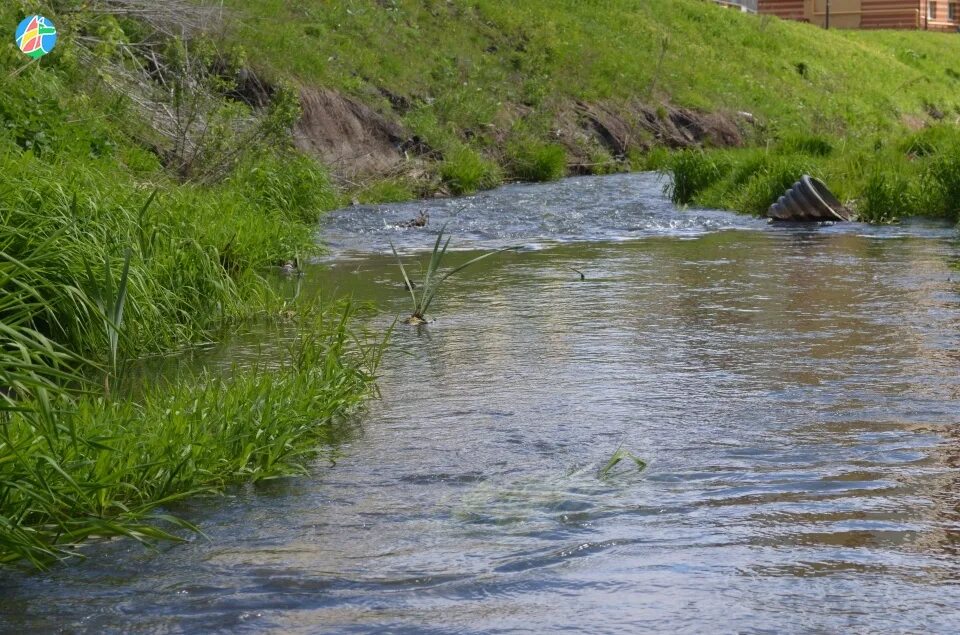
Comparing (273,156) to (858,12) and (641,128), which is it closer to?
(641,128)

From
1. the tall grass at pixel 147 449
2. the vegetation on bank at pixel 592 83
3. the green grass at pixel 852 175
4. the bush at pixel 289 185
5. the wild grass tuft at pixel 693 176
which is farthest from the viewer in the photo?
the vegetation on bank at pixel 592 83

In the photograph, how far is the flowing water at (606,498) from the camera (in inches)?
150

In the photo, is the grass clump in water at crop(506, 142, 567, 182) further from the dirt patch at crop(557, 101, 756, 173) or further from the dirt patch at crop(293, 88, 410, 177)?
the dirt patch at crop(293, 88, 410, 177)

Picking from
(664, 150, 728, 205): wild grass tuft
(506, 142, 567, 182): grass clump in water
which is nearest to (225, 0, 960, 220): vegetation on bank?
(506, 142, 567, 182): grass clump in water

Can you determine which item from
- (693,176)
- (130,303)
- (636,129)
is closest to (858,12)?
(636,129)

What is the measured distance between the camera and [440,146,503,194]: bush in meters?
21.4

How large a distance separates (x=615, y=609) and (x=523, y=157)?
20.8 metres

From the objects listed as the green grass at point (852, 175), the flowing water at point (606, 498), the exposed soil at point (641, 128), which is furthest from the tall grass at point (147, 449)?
the exposed soil at point (641, 128)

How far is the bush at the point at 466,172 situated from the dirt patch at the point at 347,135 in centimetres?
82

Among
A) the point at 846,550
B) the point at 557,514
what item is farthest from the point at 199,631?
the point at 846,550

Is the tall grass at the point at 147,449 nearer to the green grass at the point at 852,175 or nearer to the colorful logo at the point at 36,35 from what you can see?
the colorful logo at the point at 36,35

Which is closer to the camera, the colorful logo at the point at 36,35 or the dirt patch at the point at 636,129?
the colorful logo at the point at 36,35

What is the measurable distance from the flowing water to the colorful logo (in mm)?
3992

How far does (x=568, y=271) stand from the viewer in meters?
11.9
